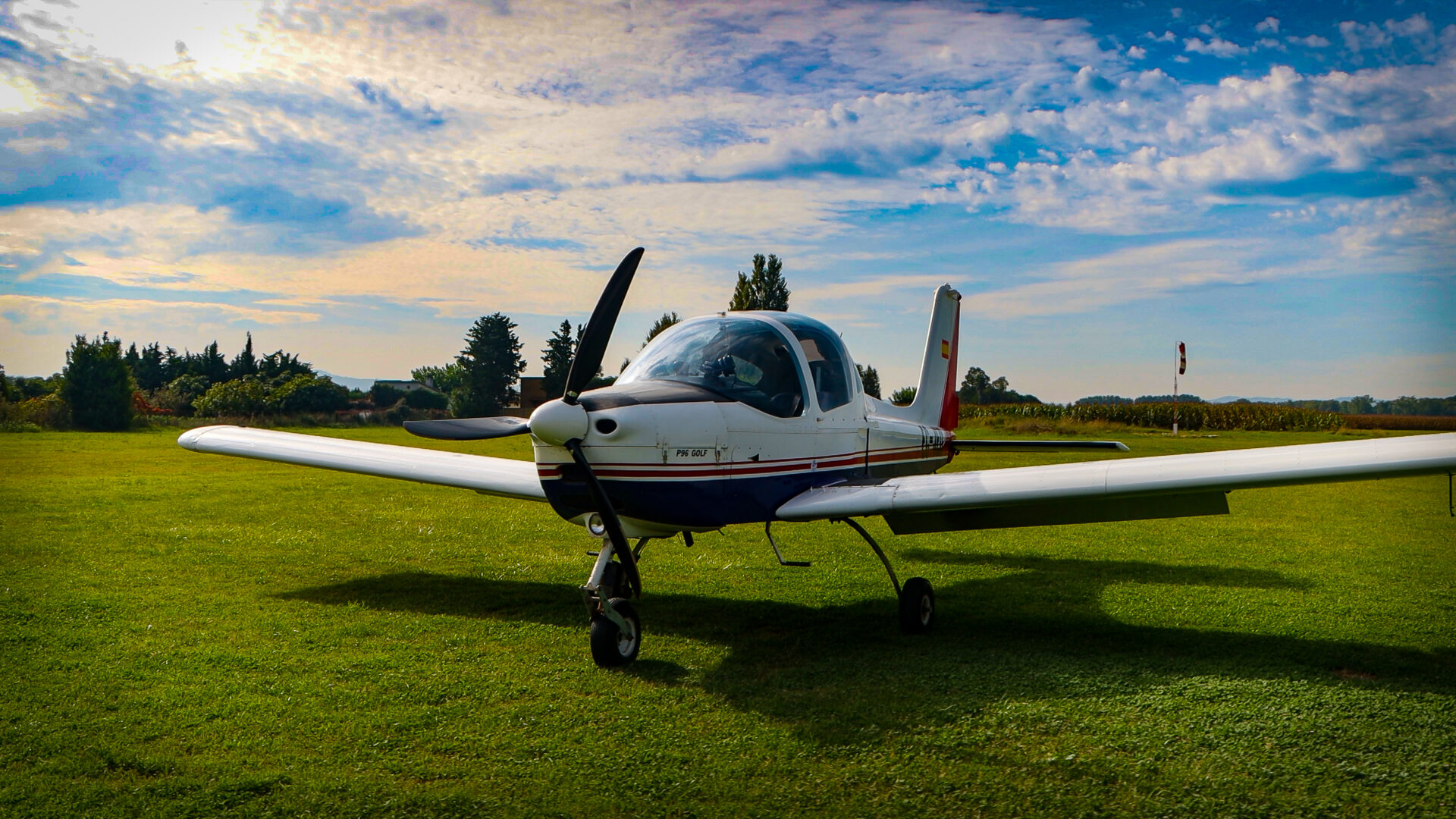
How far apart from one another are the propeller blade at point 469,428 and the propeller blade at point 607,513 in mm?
434

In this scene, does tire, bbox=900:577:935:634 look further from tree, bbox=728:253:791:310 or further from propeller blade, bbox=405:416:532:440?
tree, bbox=728:253:791:310

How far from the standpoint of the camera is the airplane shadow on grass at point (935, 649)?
4.89 m

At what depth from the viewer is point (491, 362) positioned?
157 ft

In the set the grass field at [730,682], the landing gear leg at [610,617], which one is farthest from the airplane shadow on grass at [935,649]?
the landing gear leg at [610,617]

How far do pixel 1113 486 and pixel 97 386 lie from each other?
36543 mm

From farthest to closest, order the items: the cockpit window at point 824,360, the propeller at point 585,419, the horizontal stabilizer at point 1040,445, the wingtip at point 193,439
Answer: the wingtip at point 193,439, the horizontal stabilizer at point 1040,445, the cockpit window at point 824,360, the propeller at point 585,419

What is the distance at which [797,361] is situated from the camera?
21.1 feet

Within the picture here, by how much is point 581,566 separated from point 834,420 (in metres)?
3.75

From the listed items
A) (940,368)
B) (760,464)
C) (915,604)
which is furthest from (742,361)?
(940,368)

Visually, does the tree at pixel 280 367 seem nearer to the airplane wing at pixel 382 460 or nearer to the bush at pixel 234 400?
the bush at pixel 234 400

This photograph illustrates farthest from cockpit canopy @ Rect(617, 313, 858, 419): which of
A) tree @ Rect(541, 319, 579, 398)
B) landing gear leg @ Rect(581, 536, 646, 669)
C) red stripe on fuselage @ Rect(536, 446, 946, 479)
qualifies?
tree @ Rect(541, 319, 579, 398)

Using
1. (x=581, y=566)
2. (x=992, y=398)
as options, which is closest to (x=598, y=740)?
(x=581, y=566)

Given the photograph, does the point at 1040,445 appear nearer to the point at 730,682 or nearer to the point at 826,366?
the point at 826,366

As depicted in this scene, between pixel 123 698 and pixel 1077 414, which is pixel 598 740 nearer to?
pixel 123 698
